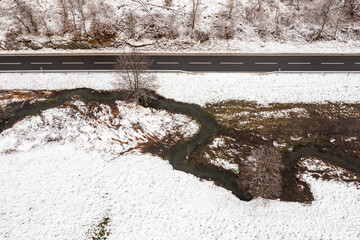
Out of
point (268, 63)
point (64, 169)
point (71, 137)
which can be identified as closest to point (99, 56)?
point (71, 137)

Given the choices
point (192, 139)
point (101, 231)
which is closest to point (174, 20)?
point (192, 139)

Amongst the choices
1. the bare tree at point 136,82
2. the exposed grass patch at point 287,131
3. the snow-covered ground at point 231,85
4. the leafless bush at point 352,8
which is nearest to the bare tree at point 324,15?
the leafless bush at point 352,8

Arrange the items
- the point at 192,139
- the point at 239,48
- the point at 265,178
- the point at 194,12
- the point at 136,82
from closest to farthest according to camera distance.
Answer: the point at 265,178, the point at 192,139, the point at 136,82, the point at 239,48, the point at 194,12

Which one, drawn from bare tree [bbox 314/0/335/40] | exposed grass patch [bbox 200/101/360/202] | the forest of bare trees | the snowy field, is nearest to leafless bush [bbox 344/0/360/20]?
the forest of bare trees

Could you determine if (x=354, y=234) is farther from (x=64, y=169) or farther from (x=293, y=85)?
(x=64, y=169)

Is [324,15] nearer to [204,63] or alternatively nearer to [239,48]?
[239,48]

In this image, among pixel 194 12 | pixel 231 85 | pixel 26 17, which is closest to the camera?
pixel 231 85
